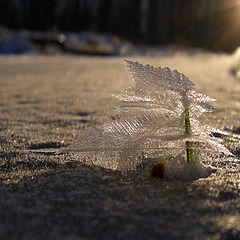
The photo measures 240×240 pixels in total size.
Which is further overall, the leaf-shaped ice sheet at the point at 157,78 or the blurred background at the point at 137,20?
the blurred background at the point at 137,20

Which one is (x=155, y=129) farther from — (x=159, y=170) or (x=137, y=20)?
(x=137, y=20)

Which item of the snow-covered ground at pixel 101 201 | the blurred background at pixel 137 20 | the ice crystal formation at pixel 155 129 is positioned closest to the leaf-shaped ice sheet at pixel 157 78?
the ice crystal formation at pixel 155 129

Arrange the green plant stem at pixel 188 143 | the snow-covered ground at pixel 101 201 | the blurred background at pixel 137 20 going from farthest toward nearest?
1. the blurred background at pixel 137 20
2. the green plant stem at pixel 188 143
3. the snow-covered ground at pixel 101 201

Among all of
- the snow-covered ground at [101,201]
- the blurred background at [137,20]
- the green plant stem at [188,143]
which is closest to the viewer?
the snow-covered ground at [101,201]

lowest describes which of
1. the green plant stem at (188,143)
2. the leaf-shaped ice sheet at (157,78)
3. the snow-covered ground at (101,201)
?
the snow-covered ground at (101,201)

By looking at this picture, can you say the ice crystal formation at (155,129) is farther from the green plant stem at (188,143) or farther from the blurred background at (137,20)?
the blurred background at (137,20)

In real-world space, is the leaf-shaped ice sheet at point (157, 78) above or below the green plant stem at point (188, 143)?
above

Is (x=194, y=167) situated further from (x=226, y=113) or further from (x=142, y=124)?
(x=226, y=113)
